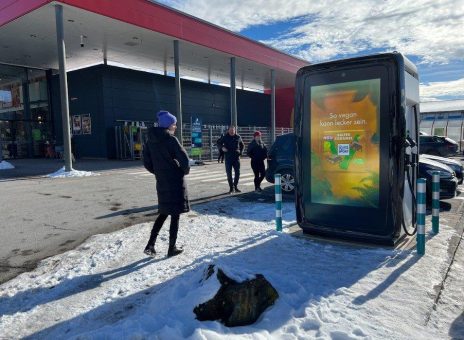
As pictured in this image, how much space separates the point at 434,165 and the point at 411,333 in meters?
5.96

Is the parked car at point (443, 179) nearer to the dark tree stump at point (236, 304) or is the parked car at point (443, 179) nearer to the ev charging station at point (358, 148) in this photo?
the ev charging station at point (358, 148)

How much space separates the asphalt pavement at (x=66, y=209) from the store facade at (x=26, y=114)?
50.3ft

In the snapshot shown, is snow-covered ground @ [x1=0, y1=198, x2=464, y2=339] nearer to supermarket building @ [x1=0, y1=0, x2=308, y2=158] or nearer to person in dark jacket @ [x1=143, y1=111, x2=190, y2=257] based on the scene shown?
person in dark jacket @ [x1=143, y1=111, x2=190, y2=257]

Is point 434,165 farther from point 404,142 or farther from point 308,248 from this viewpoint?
point 308,248

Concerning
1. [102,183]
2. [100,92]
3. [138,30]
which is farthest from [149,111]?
[102,183]

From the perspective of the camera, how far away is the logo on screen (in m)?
5.08

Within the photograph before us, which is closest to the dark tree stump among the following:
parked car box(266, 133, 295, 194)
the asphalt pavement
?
the asphalt pavement

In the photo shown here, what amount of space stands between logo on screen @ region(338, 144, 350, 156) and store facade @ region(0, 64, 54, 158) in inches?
1078

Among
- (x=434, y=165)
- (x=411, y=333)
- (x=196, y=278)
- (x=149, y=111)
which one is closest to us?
(x=411, y=333)

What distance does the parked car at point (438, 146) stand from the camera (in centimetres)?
2042

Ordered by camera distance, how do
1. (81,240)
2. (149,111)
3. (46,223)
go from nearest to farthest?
1. (81,240)
2. (46,223)
3. (149,111)

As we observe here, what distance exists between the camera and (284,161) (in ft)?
31.5

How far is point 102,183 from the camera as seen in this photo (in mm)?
12703

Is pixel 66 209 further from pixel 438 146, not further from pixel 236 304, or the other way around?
pixel 438 146
